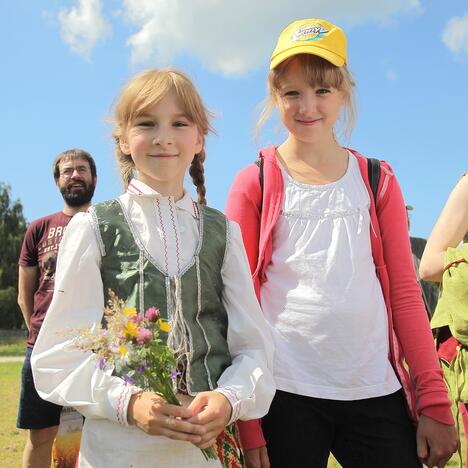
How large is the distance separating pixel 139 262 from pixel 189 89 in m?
0.60

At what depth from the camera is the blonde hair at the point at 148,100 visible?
2.09m

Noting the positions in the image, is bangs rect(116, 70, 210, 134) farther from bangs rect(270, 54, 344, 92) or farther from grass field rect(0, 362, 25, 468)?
grass field rect(0, 362, 25, 468)

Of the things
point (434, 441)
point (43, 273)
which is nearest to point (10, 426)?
point (43, 273)

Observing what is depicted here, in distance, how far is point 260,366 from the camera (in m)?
2.01

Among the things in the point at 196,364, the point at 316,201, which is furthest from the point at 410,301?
the point at 196,364

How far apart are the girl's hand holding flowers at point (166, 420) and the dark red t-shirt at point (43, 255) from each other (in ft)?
10.5

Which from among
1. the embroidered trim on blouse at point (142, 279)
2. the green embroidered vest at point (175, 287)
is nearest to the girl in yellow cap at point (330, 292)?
the green embroidered vest at point (175, 287)

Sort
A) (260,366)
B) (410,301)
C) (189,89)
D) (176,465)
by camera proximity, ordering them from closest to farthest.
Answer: (176,465)
(260,366)
(189,89)
(410,301)

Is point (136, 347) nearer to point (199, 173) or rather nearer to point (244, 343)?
point (244, 343)

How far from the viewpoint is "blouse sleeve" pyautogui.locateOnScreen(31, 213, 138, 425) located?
180 cm

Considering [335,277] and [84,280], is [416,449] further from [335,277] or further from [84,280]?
[84,280]

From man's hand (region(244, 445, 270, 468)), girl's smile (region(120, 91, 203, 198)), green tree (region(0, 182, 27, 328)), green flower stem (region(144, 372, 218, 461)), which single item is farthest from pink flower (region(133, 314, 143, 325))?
green tree (region(0, 182, 27, 328))

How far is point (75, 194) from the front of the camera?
5.04 metres

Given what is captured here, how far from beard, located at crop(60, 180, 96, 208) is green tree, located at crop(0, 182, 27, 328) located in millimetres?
28326
